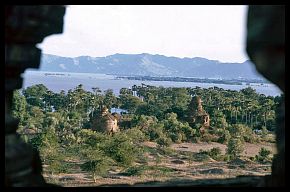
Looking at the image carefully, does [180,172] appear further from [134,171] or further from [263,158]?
[263,158]

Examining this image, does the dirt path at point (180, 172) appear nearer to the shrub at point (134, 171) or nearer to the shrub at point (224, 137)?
the shrub at point (134, 171)

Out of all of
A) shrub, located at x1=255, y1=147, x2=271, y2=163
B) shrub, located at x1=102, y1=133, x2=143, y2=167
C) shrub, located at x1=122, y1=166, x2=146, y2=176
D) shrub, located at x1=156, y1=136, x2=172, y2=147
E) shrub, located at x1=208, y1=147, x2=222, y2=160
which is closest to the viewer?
shrub, located at x1=122, y1=166, x2=146, y2=176

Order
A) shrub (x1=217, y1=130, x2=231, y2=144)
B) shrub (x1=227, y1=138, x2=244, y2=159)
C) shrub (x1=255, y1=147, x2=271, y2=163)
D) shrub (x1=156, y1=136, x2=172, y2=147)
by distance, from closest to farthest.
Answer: shrub (x1=255, y1=147, x2=271, y2=163)
shrub (x1=227, y1=138, x2=244, y2=159)
shrub (x1=156, y1=136, x2=172, y2=147)
shrub (x1=217, y1=130, x2=231, y2=144)

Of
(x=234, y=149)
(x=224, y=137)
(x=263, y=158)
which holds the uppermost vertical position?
(x=224, y=137)

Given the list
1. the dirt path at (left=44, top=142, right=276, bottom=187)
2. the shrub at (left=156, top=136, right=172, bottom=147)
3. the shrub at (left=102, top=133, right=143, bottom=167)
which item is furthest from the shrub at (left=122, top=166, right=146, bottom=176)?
the shrub at (left=156, top=136, right=172, bottom=147)

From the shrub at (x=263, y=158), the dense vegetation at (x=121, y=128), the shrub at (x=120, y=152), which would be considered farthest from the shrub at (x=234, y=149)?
the shrub at (x=120, y=152)

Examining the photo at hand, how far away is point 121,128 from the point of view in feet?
259

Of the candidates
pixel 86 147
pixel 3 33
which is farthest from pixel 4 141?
pixel 86 147

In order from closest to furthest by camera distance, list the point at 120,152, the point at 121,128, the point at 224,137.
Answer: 1. the point at 120,152
2. the point at 224,137
3. the point at 121,128

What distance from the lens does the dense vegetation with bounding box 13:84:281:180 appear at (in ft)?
171

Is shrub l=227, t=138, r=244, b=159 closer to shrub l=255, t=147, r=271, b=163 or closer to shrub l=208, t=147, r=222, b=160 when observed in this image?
shrub l=208, t=147, r=222, b=160

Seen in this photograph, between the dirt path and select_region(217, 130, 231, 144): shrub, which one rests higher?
select_region(217, 130, 231, 144): shrub

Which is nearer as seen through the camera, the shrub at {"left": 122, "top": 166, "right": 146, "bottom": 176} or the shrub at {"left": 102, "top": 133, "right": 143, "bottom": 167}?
the shrub at {"left": 122, "top": 166, "right": 146, "bottom": 176}

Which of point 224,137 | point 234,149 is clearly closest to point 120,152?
point 234,149
